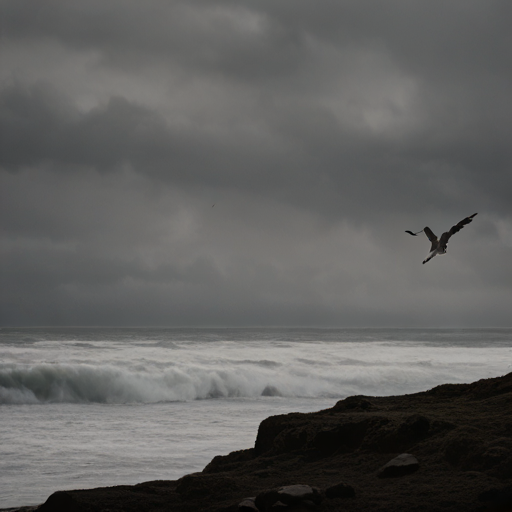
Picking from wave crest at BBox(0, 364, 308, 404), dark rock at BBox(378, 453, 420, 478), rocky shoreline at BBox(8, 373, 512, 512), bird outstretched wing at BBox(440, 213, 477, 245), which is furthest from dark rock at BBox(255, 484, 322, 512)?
wave crest at BBox(0, 364, 308, 404)

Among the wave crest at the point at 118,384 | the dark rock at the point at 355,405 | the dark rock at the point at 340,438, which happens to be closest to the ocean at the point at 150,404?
the wave crest at the point at 118,384

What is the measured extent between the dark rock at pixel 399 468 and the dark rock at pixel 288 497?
2.48 feet

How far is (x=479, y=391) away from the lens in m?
7.43

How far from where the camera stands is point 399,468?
17.1 ft

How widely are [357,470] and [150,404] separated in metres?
13.2

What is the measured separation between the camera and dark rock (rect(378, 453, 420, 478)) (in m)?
5.19

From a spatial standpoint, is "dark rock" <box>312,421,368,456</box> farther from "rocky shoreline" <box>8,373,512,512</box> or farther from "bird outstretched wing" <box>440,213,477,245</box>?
"bird outstretched wing" <box>440,213,477,245</box>

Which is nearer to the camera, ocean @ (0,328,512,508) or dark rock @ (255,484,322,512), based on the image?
dark rock @ (255,484,322,512)

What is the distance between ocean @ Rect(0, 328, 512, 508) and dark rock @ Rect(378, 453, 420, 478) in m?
3.85

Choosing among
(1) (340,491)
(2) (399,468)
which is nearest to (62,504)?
(1) (340,491)

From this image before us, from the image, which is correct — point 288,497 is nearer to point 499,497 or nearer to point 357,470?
point 357,470

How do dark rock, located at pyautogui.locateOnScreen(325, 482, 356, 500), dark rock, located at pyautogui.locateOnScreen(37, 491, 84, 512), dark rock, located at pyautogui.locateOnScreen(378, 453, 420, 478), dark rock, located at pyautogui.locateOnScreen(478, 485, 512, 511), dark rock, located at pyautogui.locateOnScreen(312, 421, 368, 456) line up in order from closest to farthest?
dark rock, located at pyautogui.locateOnScreen(478, 485, 512, 511)
dark rock, located at pyautogui.locateOnScreen(325, 482, 356, 500)
dark rock, located at pyautogui.locateOnScreen(37, 491, 84, 512)
dark rock, located at pyautogui.locateOnScreen(378, 453, 420, 478)
dark rock, located at pyautogui.locateOnScreen(312, 421, 368, 456)

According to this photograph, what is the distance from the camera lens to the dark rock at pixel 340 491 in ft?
15.8

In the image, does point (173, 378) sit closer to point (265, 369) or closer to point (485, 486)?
point (265, 369)
